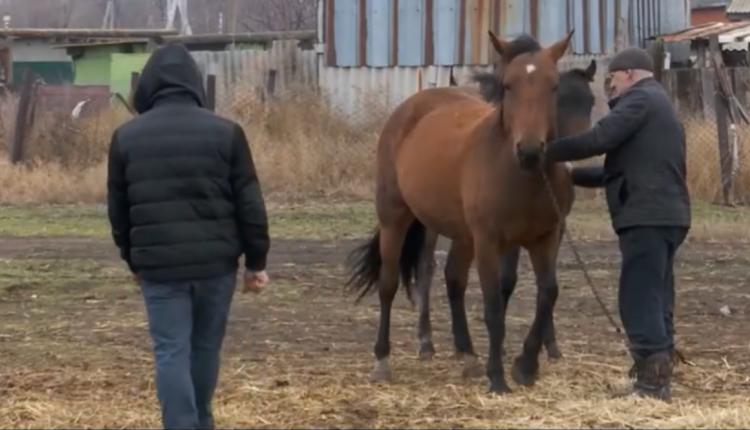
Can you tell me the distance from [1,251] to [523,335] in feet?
22.1

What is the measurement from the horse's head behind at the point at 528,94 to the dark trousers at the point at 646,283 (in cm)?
69

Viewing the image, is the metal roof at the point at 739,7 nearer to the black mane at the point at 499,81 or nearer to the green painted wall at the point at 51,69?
the green painted wall at the point at 51,69

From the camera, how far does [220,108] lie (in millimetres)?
22578

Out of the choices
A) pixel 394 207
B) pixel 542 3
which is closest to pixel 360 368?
pixel 394 207

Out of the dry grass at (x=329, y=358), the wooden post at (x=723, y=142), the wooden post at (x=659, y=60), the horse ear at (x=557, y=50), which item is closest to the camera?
the dry grass at (x=329, y=358)

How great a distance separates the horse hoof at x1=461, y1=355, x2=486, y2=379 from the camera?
8.77 m

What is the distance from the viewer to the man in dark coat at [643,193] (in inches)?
301

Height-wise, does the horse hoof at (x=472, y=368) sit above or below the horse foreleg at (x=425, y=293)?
below

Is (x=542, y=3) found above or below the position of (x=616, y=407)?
above

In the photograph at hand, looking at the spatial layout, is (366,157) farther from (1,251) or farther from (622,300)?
(622,300)

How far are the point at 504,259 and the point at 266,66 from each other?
1557 centimetres

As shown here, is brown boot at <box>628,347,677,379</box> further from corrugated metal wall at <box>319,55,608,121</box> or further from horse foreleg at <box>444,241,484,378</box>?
corrugated metal wall at <box>319,55,608,121</box>

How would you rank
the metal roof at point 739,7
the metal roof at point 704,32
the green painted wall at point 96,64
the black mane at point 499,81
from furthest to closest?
the metal roof at point 739,7 < the green painted wall at point 96,64 < the metal roof at point 704,32 < the black mane at point 499,81

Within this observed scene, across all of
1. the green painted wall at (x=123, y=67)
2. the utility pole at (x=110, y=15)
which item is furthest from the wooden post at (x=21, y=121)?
the utility pole at (x=110, y=15)
